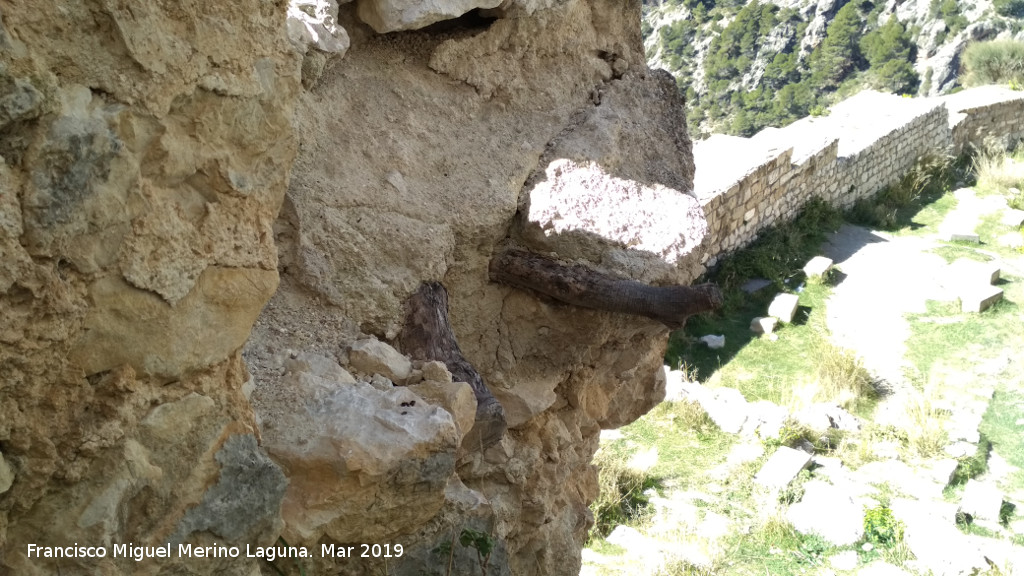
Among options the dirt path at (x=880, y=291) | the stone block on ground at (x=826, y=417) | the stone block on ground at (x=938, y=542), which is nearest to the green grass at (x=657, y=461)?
the stone block on ground at (x=826, y=417)

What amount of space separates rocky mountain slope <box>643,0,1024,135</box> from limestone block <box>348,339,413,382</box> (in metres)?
24.1

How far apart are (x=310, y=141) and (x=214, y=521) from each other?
1116mm

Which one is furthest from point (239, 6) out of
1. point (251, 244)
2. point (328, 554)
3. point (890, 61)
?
point (890, 61)

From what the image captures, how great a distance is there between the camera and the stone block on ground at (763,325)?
8297 mm

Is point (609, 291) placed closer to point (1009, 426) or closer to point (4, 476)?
point (4, 476)

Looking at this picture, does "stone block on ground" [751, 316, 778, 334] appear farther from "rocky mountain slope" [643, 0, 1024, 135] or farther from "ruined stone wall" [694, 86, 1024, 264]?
"rocky mountain slope" [643, 0, 1024, 135]

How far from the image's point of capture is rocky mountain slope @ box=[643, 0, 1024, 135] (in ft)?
87.0

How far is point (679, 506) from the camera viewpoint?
6062 millimetres

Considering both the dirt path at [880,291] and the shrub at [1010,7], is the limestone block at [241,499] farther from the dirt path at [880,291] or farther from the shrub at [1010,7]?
the shrub at [1010,7]

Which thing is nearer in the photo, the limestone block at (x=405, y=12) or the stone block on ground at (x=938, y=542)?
the limestone block at (x=405, y=12)

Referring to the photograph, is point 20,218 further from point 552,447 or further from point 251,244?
point 552,447

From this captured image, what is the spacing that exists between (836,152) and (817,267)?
7.42ft

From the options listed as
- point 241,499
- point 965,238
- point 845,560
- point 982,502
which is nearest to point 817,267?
point 965,238

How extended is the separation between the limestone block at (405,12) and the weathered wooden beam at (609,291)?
2.19ft
